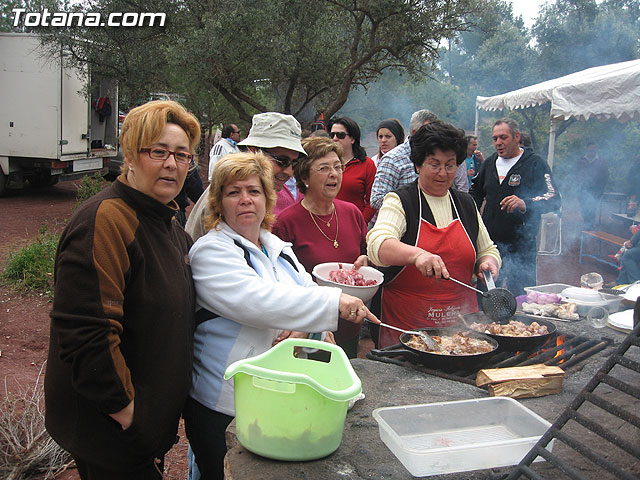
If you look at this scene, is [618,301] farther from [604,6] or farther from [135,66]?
[604,6]

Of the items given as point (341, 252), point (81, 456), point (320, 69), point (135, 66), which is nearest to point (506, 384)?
Answer: point (341, 252)

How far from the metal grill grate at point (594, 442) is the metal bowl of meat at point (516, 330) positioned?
638mm

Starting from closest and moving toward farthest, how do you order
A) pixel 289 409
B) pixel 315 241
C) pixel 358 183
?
pixel 289 409 < pixel 315 241 < pixel 358 183

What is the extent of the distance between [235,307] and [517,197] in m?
4.02

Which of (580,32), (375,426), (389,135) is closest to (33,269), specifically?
(389,135)

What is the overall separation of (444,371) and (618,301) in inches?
70.0

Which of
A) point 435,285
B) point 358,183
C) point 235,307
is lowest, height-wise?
point 435,285

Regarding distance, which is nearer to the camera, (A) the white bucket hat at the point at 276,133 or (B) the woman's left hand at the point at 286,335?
(B) the woman's left hand at the point at 286,335

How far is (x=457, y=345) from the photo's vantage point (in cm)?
277

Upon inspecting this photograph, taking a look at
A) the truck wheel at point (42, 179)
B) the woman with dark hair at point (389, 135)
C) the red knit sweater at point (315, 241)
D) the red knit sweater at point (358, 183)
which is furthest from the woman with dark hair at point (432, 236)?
the truck wheel at point (42, 179)

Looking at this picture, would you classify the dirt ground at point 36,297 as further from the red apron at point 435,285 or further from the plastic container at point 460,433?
the plastic container at point 460,433

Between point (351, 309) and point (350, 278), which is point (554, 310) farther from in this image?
point (351, 309)

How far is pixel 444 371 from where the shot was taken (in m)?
2.72

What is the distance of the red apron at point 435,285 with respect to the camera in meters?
3.12
